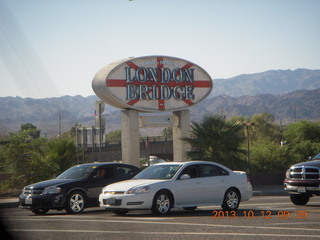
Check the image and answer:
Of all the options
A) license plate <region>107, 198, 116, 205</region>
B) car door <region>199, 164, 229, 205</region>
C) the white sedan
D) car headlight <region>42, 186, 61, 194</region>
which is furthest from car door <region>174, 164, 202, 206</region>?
car headlight <region>42, 186, 61, 194</region>

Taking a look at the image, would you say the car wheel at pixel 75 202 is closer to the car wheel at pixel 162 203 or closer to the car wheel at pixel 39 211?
the car wheel at pixel 39 211

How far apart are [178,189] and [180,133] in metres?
18.0

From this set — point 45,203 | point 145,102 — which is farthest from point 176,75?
point 45,203

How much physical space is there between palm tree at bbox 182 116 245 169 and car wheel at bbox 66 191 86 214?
13.5m

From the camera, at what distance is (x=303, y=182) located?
17531 millimetres

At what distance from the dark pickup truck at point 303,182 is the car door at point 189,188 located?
335 cm

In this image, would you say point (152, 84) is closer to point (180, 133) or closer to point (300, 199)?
point (180, 133)

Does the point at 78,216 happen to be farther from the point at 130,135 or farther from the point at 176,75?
the point at 176,75

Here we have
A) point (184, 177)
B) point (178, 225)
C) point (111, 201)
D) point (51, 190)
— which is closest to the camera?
point (178, 225)

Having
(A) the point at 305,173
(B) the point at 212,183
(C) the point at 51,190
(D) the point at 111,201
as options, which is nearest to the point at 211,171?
(B) the point at 212,183

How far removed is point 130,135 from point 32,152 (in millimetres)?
6426

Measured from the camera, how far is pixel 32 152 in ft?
89.1

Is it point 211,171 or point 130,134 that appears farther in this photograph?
point 130,134

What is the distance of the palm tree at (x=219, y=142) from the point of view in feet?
97.3
